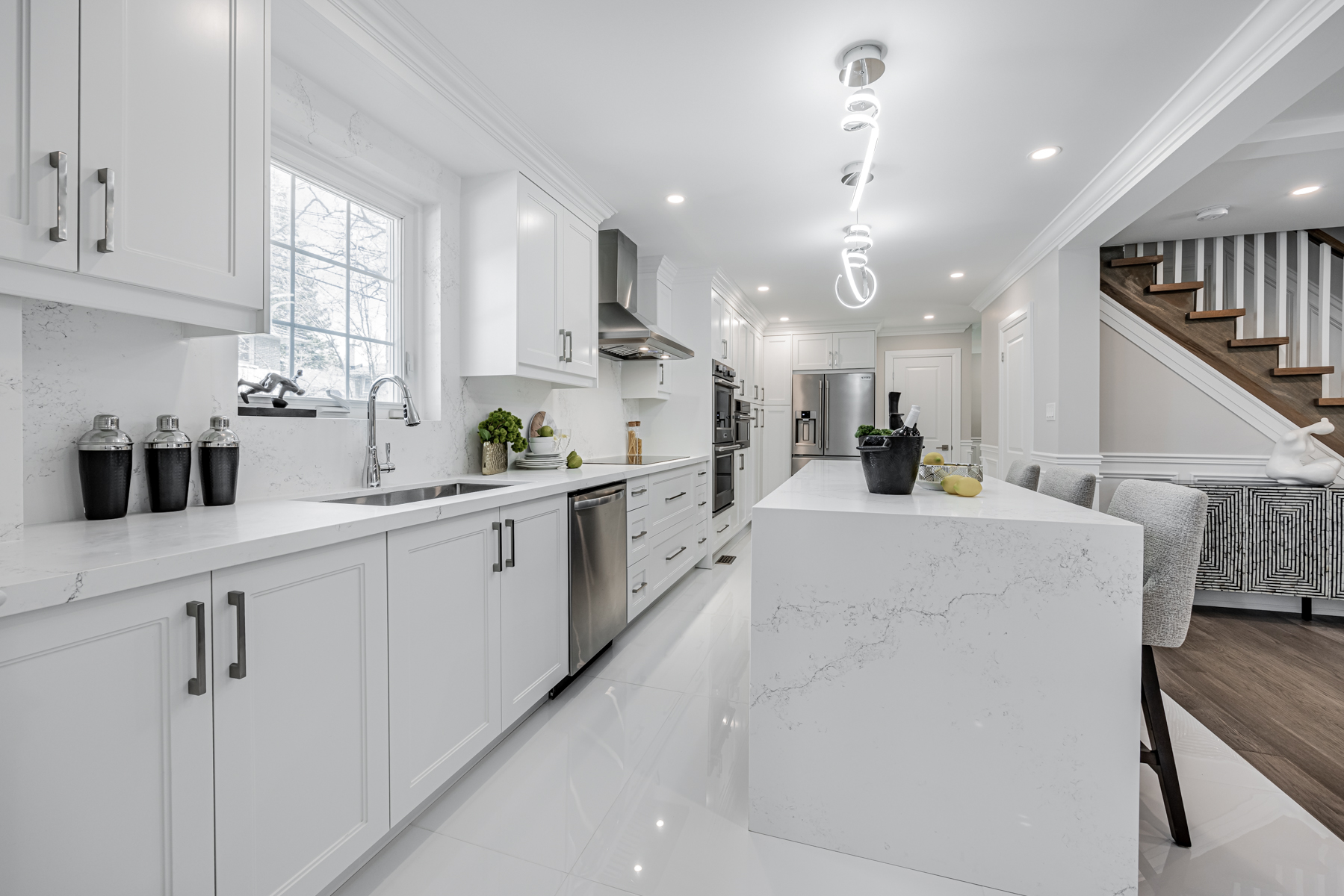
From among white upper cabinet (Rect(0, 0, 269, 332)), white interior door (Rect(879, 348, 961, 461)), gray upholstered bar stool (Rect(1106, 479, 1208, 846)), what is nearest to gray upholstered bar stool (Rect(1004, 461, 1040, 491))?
gray upholstered bar stool (Rect(1106, 479, 1208, 846))

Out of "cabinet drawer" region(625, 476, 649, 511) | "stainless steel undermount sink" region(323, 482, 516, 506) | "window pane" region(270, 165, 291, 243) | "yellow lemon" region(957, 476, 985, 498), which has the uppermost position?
"window pane" region(270, 165, 291, 243)

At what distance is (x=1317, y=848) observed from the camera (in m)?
1.44

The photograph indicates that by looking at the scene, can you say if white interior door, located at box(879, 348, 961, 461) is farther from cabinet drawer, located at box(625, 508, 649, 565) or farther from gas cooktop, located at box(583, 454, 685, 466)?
cabinet drawer, located at box(625, 508, 649, 565)

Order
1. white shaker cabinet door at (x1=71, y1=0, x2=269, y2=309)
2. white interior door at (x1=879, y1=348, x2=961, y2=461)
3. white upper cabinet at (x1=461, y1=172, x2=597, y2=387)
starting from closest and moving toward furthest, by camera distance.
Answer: white shaker cabinet door at (x1=71, y1=0, x2=269, y2=309), white upper cabinet at (x1=461, y1=172, x2=597, y2=387), white interior door at (x1=879, y1=348, x2=961, y2=461)

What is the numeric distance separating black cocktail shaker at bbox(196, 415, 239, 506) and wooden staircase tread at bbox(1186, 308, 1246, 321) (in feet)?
17.0

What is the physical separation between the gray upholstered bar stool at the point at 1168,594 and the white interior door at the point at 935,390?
18.6 feet

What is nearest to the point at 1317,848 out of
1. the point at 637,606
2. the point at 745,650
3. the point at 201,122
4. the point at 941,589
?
the point at 941,589

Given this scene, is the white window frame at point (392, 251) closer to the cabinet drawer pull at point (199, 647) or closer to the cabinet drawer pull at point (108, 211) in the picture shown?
the cabinet drawer pull at point (108, 211)

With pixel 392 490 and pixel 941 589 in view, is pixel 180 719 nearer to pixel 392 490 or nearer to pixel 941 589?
pixel 392 490

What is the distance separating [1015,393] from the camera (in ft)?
15.1

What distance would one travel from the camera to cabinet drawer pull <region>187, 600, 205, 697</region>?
0.96m

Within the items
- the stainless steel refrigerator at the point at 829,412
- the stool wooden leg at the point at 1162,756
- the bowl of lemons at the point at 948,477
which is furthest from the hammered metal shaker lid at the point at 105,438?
the stainless steel refrigerator at the point at 829,412

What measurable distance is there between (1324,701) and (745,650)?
7.68ft

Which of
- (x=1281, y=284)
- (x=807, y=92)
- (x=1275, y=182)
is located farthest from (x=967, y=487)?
(x=1281, y=284)
